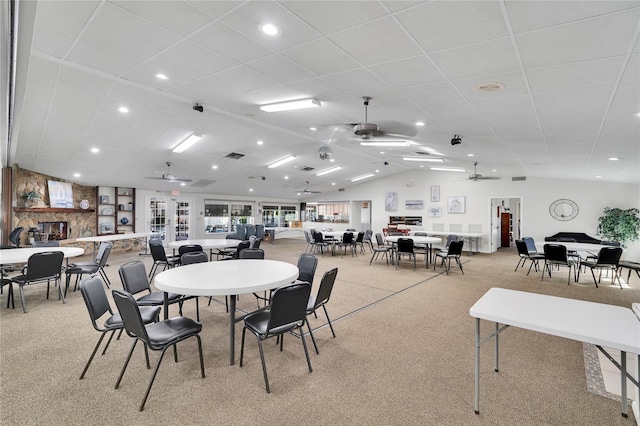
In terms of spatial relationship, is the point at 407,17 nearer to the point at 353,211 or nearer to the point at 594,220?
the point at 594,220

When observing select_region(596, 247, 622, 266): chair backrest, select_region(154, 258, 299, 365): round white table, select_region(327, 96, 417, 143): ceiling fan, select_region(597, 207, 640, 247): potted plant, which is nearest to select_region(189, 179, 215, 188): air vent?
select_region(327, 96, 417, 143): ceiling fan

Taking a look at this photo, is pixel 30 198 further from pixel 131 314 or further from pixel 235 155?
pixel 131 314

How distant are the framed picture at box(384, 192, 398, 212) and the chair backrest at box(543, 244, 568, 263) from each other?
7393mm

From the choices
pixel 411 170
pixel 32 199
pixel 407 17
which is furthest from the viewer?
pixel 411 170

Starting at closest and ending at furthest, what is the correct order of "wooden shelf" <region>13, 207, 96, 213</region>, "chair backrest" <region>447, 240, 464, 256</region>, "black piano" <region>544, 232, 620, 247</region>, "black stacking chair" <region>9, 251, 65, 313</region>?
1. "black stacking chair" <region>9, 251, 65, 313</region>
2. "chair backrest" <region>447, 240, 464, 256</region>
3. "wooden shelf" <region>13, 207, 96, 213</region>
4. "black piano" <region>544, 232, 620, 247</region>

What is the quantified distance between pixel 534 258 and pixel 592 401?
17.9 feet

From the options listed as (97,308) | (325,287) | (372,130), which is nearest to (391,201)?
(372,130)

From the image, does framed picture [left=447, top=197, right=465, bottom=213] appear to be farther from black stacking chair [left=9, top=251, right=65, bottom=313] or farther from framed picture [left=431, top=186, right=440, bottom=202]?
black stacking chair [left=9, top=251, right=65, bottom=313]

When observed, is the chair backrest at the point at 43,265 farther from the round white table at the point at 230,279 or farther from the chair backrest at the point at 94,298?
the round white table at the point at 230,279

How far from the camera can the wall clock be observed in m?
9.49

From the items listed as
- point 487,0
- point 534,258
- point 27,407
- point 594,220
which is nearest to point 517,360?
point 487,0

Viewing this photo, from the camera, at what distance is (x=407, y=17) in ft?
6.73

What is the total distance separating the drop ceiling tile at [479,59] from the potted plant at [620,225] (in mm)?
8878

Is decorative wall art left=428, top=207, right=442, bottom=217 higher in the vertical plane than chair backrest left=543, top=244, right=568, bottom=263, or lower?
higher
